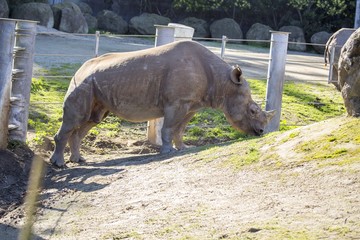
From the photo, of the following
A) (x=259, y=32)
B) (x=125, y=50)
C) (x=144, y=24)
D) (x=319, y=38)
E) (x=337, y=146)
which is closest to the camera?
(x=337, y=146)

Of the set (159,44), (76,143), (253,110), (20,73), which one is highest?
(159,44)

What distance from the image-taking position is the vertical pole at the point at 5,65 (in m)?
10.3

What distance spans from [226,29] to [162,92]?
21.0 meters

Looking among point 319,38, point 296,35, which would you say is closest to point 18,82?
point 319,38

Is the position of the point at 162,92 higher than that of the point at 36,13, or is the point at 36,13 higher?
the point at 36,13

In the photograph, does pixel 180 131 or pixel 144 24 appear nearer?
pixel 180 131

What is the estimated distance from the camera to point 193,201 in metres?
7.14

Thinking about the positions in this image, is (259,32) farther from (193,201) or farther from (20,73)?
(193,201)

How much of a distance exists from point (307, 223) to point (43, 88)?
29.7ft

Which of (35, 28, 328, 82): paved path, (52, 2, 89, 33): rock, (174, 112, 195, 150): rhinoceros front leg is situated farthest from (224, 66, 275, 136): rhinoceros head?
(52, 2, 89, 33): rock

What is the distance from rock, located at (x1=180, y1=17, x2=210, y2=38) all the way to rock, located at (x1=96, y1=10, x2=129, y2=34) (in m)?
2.31

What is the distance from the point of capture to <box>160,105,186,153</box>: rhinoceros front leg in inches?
416

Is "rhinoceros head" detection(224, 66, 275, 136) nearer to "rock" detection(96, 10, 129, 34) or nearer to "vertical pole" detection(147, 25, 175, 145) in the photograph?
"vertical pole" detection(147, 25, 175, 145)

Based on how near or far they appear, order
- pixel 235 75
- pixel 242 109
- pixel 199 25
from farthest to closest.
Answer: pixel 199 25 → pixel 242 109 → pixel 235 75
